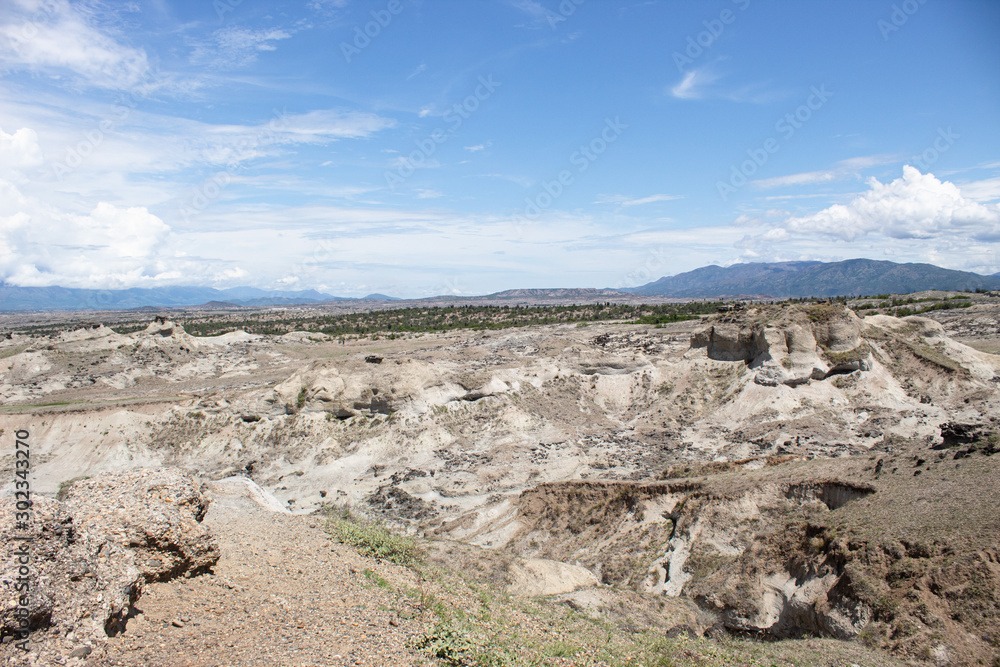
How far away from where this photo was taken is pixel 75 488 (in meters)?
9.33

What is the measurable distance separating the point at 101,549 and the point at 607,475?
844 inches

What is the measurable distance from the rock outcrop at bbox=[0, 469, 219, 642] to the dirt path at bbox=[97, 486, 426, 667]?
394 mm

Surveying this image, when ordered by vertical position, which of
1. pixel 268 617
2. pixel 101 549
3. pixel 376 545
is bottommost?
pixel 376 545

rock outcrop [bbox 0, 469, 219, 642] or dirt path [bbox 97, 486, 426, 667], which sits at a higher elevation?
rock outcrop [bbox 0, 469, 219, 642]

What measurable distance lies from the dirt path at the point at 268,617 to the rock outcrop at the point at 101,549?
39cm

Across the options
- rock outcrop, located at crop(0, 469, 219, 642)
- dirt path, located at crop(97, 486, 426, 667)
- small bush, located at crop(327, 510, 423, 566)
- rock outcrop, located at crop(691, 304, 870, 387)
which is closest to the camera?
rock outcrop, located at crop(0, 469, 219, 642)

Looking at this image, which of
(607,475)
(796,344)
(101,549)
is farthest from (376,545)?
(796,344)

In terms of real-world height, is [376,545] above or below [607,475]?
above

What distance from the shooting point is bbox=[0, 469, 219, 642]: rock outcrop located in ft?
20.4

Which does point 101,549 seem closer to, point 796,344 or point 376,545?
point 376,545

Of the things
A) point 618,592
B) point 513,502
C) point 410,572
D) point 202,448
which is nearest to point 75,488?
point 410,572

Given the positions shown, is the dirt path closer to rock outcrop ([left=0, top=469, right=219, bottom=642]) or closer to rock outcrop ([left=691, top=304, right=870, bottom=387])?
rock outcrop ([left=0, top=469, right=219, bottom=642])

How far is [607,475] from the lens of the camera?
83.9ft

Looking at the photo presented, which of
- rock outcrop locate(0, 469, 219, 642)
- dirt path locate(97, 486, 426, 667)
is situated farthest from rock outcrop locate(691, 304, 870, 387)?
rock outcrop locate(0, 469, 219, 642)
